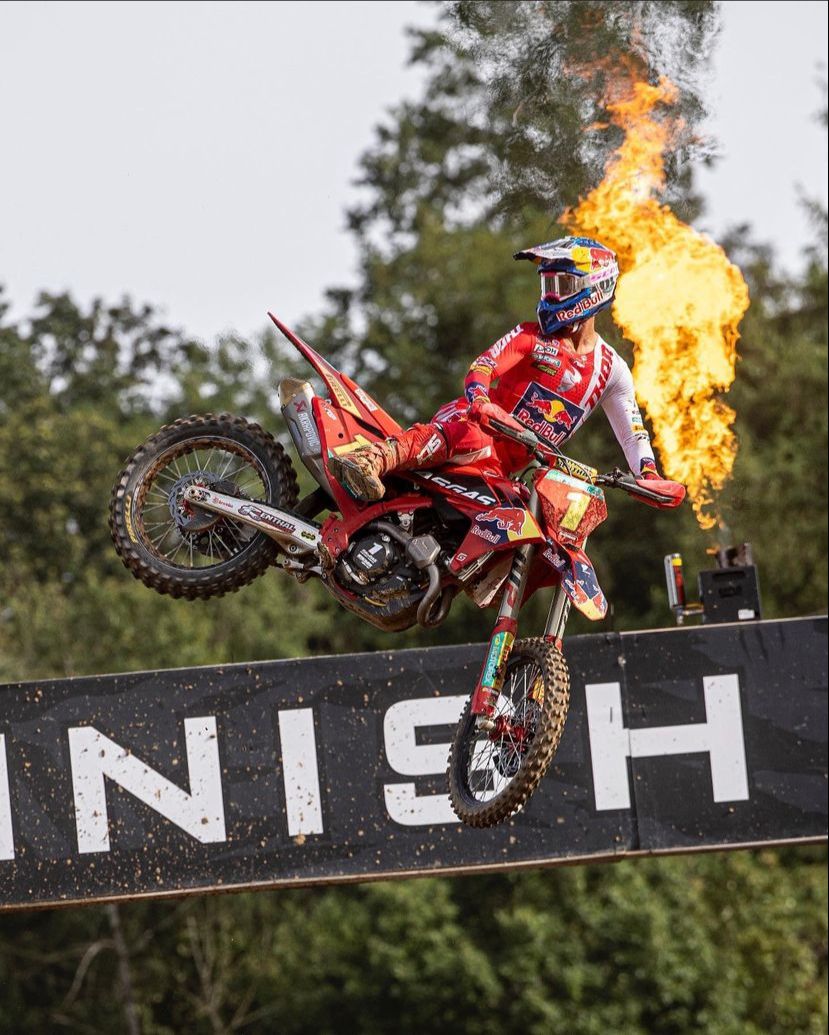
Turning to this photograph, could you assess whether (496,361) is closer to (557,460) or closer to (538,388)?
(538,388)

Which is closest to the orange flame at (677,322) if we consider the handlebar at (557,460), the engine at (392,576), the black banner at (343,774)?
the black banner at (343,774)

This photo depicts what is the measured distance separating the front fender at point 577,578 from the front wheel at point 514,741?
301mm

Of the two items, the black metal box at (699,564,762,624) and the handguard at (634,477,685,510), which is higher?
the handguard at (634,477,685,510)

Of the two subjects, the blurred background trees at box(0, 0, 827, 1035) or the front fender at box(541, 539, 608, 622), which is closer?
the front fender at box(541, 539, 608, 622)

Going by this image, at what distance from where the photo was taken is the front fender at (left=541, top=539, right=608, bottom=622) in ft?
27.8

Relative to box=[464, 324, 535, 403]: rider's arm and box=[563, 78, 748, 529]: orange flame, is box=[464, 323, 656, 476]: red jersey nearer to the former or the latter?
box=[464, 324, 535, 403]: rider's arm

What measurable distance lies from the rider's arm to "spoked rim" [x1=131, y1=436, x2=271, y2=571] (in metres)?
1.47

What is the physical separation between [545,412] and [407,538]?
0.98 meters

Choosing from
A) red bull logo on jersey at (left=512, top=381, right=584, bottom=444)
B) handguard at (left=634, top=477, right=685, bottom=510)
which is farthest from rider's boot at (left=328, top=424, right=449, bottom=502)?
handguard at (left=634, top=477, right=685, bottom=510)

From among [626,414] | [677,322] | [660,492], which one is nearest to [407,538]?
[660,492]

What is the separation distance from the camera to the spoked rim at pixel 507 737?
857 cm

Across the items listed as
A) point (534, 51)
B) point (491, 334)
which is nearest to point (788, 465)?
point (491, 334)

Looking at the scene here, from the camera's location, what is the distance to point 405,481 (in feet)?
30.2

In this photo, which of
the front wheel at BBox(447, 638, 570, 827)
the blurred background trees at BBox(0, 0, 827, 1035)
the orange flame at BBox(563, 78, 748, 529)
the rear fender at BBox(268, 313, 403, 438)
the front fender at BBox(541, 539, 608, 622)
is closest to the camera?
the front wheel at BBox(447, 638, 570, 827)
